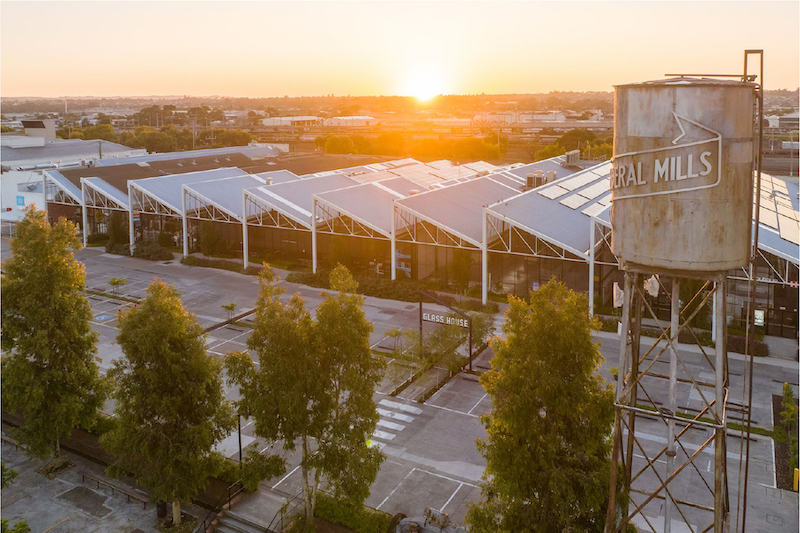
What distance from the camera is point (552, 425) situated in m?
18.4

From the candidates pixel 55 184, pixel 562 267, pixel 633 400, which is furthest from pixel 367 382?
pixel 55 184

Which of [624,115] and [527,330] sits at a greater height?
[624,115]

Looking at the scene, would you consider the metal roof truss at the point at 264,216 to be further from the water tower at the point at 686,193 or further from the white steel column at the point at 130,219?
the water tower at the point at 686,193

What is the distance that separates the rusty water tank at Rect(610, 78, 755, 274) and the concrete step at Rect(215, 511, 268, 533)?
17206mm

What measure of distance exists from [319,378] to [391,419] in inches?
502

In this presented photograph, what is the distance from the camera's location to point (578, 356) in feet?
60.3

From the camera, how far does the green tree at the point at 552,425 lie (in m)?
18.1

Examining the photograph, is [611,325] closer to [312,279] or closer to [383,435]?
[383,435]

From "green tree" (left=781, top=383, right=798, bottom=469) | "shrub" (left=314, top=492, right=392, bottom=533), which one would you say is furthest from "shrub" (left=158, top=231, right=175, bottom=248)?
"green tree" (left=781, top=383, right=798, bottom=469)

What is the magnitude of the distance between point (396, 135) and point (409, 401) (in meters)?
131

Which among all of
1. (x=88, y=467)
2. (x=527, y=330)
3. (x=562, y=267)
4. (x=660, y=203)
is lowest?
(x=88, y=467)

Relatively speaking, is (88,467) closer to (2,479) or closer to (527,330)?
(2,479)

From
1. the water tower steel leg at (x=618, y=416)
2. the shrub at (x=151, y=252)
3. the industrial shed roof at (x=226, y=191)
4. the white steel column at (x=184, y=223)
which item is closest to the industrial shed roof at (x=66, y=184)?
the shrub at (x=151, y=252)

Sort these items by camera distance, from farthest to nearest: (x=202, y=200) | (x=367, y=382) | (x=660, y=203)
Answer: (x=202, y=200) → (x=367, y=382) → (x=660, y=203)
